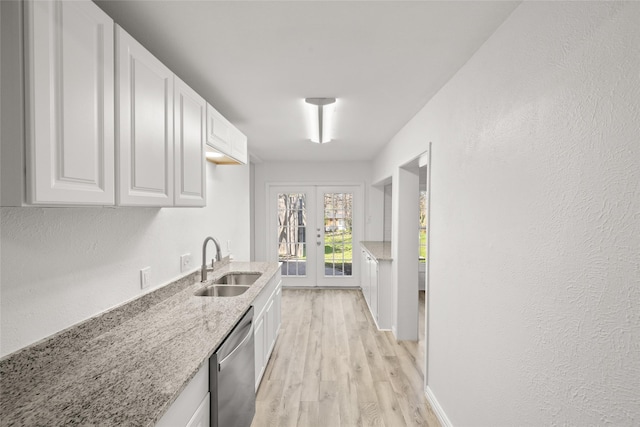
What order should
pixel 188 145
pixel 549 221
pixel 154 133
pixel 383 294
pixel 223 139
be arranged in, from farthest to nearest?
pixel 383 294, pixel 223 139, pixel 188 145, pixel 154 133, pixel 549 221

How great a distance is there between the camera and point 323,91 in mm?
2359

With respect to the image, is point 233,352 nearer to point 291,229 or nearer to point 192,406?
point 192,406

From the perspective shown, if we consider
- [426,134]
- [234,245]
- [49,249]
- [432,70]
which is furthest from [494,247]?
[234,245]

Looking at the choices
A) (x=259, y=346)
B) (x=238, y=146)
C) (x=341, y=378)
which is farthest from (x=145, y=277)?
(x=341, y=378)

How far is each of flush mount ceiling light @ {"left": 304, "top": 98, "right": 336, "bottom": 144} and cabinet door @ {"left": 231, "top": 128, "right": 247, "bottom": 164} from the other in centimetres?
66

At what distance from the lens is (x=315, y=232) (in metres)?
5.95

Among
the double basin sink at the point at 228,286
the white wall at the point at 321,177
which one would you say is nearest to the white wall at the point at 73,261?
the double basin sink at the point at 228,286

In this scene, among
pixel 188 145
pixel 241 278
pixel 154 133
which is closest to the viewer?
pixel 154 133

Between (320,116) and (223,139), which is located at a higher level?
(320,116)

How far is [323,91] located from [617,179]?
1.85 m

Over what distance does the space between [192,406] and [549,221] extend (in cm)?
158

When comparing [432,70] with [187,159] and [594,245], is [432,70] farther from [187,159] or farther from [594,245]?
[187,159]

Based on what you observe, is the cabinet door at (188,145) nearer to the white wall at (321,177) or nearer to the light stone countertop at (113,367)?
the light stone countertop at (113,367)

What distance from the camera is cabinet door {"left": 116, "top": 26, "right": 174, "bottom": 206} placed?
51.1 inches
